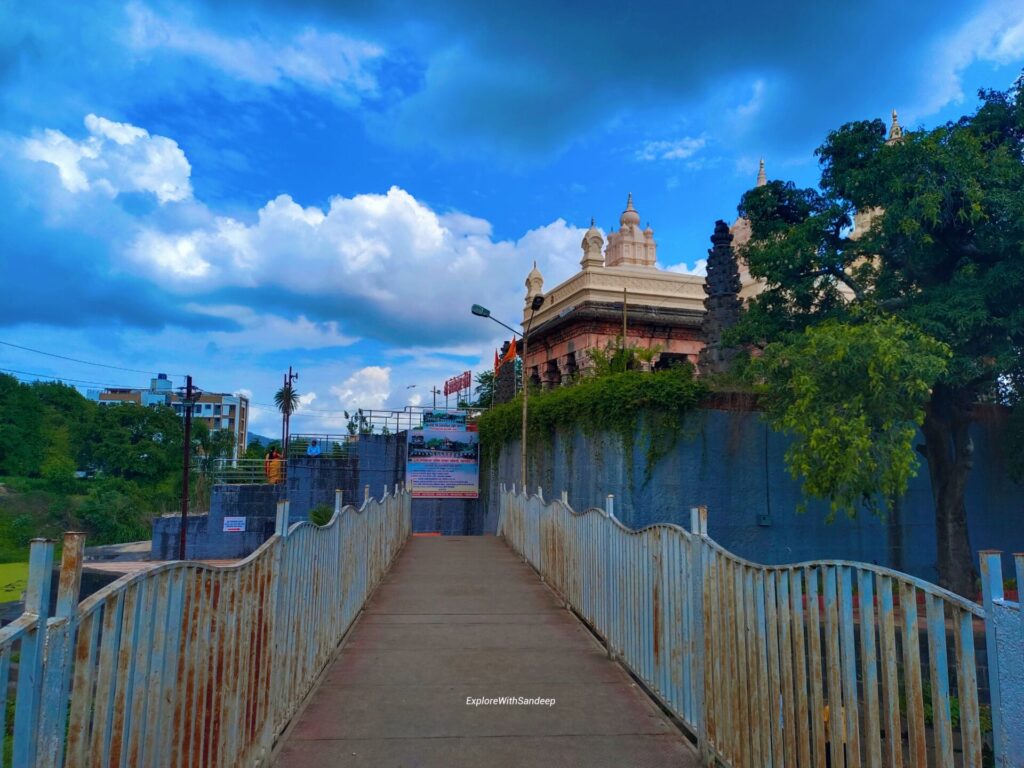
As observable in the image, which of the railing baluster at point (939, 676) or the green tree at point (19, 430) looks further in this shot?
the green tree at point (19, 430)

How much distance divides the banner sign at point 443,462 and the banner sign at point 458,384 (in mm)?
9658

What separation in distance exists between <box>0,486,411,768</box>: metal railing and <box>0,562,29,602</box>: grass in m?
33.6

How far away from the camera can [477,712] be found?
5.70 m

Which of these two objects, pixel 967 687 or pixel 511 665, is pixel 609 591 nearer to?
pixel 511 665

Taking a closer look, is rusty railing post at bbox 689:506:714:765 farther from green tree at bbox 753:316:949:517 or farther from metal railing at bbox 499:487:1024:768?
green tree at bbox 753:316:949:517

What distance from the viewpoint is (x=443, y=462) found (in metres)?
27.9

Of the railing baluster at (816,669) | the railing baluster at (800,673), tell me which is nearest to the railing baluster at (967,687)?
the railing baluster at (816,669)

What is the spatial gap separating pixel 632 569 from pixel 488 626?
282 cm

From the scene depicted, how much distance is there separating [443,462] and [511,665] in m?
21.0

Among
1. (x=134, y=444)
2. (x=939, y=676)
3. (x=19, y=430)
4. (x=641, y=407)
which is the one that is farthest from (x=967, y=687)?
(x=19, y=430)

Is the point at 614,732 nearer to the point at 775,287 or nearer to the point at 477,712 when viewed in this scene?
the point at 477,712

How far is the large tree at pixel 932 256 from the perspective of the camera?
13367 mm

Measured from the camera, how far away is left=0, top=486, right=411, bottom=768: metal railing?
7.11 ft

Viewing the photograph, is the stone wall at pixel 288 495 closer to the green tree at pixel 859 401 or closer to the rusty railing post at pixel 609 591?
the green tree at pixel 859 401
